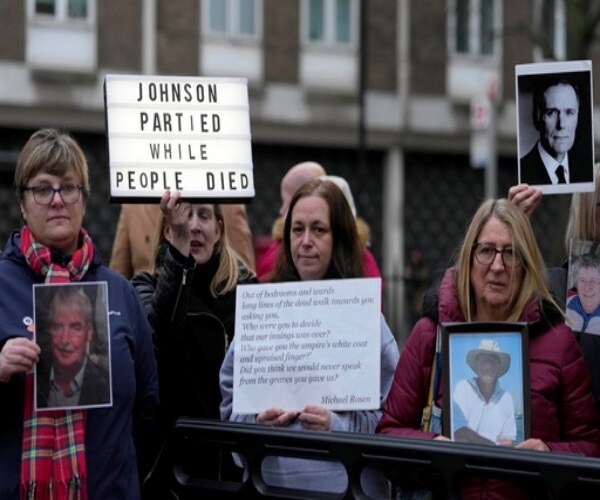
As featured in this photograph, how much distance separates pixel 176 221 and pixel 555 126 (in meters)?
1.32

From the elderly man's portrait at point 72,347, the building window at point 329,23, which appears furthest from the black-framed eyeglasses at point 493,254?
the building window at point 329,23

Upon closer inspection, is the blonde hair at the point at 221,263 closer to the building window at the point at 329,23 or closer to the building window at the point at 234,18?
Answer: the building window at the point at 234,18

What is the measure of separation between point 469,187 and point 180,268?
24.7m

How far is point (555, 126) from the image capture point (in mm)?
4754

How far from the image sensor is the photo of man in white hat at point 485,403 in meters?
3.89

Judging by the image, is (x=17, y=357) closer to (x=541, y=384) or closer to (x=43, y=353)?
(x=43, y=353)

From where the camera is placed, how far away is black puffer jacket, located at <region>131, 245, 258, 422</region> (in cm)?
473

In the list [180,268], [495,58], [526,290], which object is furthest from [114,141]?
[495,58]

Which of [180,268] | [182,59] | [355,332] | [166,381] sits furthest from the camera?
[182,59]

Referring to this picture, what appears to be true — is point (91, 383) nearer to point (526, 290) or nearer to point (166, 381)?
point (166, 381)

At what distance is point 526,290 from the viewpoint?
4148 millimetres

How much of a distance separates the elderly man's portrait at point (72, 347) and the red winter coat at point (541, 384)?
0.87 meters

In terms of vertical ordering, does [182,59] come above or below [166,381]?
above

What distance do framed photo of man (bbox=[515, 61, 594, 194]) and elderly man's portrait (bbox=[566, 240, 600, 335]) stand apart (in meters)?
0.31
